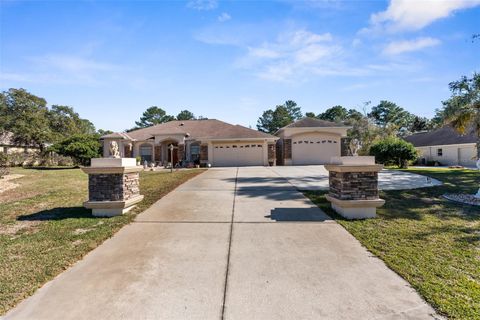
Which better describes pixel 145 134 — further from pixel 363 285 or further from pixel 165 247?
pixel 363 285

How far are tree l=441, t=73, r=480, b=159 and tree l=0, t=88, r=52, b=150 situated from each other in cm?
3421

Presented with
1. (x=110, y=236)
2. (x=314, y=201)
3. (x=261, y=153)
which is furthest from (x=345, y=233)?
(x=261, y=153)

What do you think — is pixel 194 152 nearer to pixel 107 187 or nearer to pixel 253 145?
pixel 253 145

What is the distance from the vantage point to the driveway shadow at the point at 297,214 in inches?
252

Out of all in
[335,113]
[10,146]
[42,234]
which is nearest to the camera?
[42,234]

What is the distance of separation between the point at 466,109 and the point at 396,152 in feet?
38.8

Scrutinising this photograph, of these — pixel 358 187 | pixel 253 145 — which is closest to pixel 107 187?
pixel 358 187

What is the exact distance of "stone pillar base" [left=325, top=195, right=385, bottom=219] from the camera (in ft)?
20.7

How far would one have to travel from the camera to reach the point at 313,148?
25812 millimetres

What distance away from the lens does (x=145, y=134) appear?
28.0m

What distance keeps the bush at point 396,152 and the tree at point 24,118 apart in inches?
1298

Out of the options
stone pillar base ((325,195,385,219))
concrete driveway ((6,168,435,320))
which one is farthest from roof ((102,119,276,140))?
concrete driveway ((6,168,435,320))

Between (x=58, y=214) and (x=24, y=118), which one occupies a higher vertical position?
(x=24, y=118)

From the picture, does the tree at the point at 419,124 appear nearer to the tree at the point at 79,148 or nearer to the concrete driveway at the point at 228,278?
the tree at the point at 79,148
